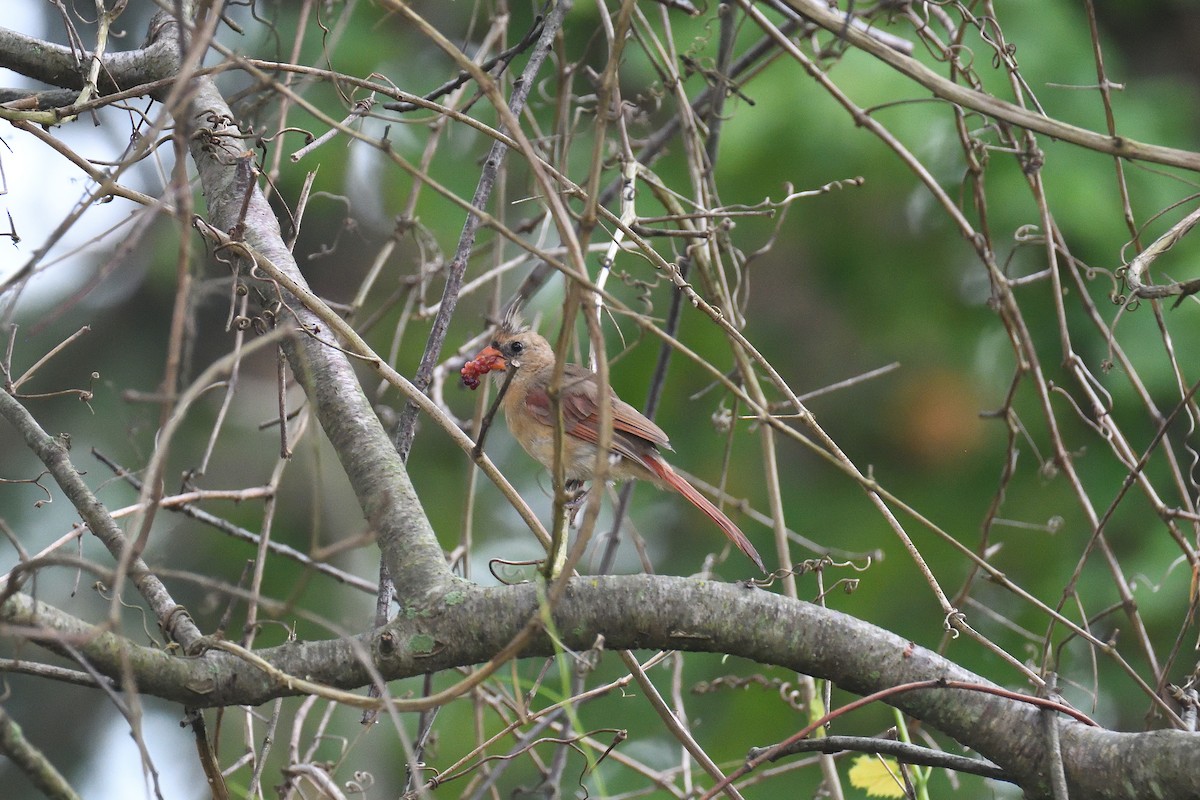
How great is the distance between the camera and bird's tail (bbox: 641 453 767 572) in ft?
10.5

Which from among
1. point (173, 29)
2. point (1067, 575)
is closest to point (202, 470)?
point (173, 29)

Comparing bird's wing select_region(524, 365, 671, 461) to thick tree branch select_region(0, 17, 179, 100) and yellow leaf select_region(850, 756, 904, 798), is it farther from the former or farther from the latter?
Result: thick tree branch select_region(0, 17, 179, 100)

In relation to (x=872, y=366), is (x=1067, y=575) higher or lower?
lower

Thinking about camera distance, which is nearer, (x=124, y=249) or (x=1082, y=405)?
(x=124, y=249)

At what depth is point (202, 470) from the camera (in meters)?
2.70

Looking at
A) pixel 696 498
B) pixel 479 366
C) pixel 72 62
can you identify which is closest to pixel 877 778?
pixel 696 498

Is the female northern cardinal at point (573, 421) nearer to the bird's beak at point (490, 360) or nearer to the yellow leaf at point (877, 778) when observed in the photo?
the bird's beak at point (490, 360)

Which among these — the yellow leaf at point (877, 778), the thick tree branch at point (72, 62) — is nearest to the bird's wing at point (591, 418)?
the yellow leaf at point (877, 778)

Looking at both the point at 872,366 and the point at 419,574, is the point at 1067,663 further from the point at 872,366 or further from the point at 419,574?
the point at 419,574

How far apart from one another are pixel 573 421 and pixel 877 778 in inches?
80.4

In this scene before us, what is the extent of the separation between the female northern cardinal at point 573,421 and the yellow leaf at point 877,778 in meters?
0.84

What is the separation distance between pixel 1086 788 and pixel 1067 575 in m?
3.35

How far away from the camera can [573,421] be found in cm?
439

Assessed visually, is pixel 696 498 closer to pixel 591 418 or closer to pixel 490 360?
pixel 490 360
